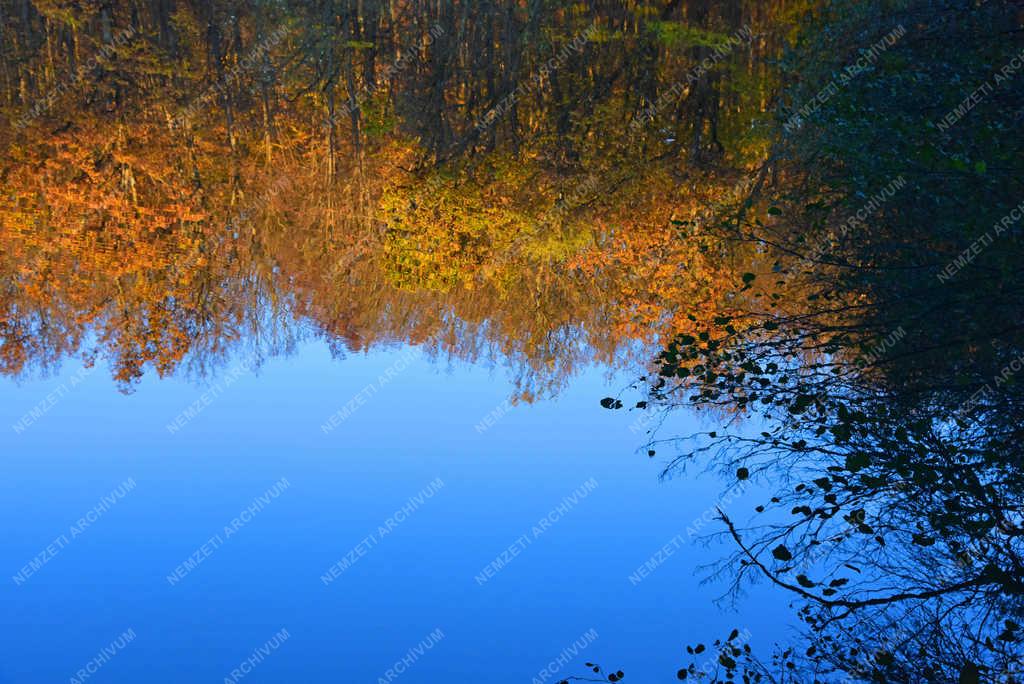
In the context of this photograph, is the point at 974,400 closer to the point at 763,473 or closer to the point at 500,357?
the point at 763,473

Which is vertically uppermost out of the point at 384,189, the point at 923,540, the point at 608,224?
the point at 384,189

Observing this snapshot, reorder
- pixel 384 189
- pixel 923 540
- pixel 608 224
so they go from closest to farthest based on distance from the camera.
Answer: pixel 923 540
pixel 608 224
pixel 384 189

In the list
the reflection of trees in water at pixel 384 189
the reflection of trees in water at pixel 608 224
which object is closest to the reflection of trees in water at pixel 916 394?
the reflection of trees in water at pixel 608 224

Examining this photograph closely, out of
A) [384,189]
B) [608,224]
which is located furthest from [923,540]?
[384,189]

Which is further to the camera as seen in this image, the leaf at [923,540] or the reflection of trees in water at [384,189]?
the reflection of trees in water at [384,189]

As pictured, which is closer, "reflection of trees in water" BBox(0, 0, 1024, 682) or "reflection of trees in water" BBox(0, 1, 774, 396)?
"reflection of trees in water" BBox(0, 0, 1024, 682)

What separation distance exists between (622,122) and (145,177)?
13572 mm

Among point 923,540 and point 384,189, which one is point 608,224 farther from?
point 923,540

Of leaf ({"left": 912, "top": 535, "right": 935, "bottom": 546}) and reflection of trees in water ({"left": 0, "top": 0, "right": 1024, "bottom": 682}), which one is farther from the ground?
reflection of trees in water ({"left": 0, "top": 0, "right": 1024, "bottom": 682})

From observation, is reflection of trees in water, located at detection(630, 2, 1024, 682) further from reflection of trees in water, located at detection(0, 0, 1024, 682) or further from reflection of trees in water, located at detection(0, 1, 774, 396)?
reflection of trees in water, located at detection(0, 1, 774, 396)

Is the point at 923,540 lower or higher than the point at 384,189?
lower

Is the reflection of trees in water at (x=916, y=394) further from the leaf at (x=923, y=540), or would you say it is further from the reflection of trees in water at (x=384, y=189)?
the reflection of trees in water at (x=384, y=189)

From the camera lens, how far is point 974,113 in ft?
36.9

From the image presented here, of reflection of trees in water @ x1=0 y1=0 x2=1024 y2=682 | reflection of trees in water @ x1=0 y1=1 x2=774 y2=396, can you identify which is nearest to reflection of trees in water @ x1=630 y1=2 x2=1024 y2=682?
reflection of trees in water @ x1=0 y1=0 x2=1024 y2=682
